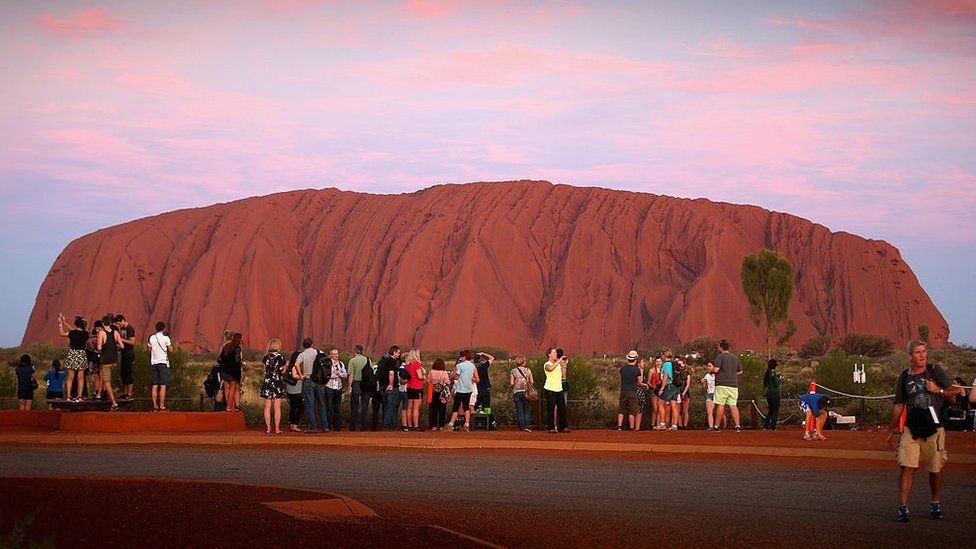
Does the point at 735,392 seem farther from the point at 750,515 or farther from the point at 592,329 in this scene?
the point at 592,329

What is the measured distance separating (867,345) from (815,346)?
4.75 meters

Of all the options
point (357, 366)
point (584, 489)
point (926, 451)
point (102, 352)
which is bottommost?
point (584, 489)

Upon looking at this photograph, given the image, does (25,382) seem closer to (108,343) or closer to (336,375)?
(108,343)

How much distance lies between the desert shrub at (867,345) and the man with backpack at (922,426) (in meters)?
80.0

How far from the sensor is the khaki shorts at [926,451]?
12672mm

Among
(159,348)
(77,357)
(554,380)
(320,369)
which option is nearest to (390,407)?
(320,369)

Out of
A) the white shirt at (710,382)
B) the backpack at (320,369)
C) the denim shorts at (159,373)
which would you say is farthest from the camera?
the white shirt at (710,382)

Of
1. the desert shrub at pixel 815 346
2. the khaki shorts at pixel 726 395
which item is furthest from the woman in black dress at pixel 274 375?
the desert shrub at pixel 815 346

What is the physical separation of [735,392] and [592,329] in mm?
67109

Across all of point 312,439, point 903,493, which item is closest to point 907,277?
point 312,439

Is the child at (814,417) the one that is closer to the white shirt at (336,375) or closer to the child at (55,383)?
the white shirt at (336,375)

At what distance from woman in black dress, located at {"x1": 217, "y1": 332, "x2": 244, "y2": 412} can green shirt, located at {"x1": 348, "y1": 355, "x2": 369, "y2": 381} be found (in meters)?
2.65

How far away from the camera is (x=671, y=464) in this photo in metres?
19.5

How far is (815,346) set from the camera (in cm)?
8888
